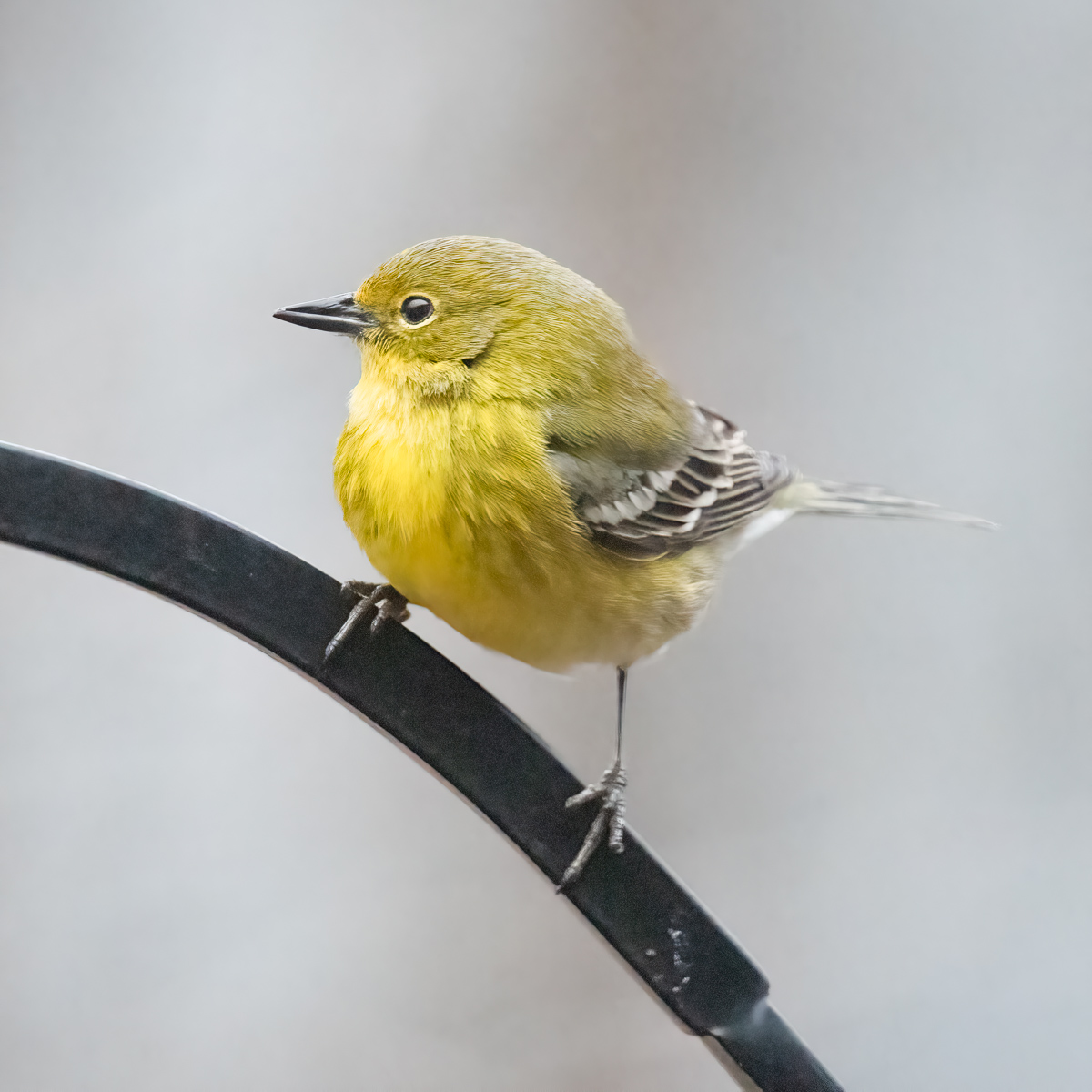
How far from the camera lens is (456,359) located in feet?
2.53

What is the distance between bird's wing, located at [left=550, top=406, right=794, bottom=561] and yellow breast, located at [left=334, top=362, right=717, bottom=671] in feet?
0.09

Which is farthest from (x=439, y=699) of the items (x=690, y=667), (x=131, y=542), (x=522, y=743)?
(x=690, y=667)

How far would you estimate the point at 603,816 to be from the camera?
0.73 m

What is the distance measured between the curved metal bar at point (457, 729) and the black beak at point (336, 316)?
203mm

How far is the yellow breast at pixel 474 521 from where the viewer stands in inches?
28.2

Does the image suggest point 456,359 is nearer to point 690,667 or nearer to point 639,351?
point 639,351

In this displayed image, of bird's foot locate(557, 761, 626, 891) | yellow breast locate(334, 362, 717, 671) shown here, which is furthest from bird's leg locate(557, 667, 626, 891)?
yellow breast locate(334, 362, 717, 671)

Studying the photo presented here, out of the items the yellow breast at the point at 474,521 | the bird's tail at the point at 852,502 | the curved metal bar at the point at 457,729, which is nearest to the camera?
the curved metal bar at the point at 457,729

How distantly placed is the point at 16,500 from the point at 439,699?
0.84ft

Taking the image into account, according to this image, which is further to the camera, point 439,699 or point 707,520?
point 707,520

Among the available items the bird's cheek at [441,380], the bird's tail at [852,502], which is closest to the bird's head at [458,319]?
the bird's cheek at [441,380]

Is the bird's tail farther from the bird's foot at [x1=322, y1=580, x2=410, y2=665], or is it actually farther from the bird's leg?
the bird's foot at [x1=322, y1=580, x2=410, y2=665]

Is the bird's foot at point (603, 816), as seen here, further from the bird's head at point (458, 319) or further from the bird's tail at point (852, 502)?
the bird's tail at point (852, 502)

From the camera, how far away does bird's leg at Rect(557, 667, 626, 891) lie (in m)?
0.65
